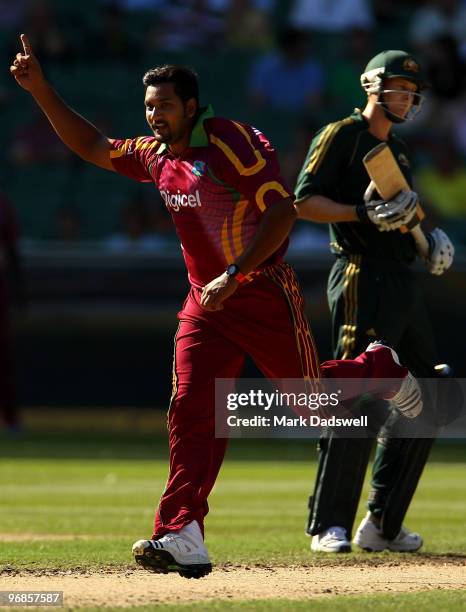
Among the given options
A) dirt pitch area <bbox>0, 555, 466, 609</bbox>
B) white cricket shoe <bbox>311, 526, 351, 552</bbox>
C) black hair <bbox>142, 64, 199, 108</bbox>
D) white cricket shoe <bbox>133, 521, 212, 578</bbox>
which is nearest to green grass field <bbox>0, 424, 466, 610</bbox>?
white cricket shoe <bbox>311, 526, 351, 552</bbox>

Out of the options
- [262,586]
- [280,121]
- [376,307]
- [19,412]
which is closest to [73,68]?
[280,121]

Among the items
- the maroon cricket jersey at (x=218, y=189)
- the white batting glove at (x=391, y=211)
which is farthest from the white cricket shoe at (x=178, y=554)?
the white batting glove at (x=391, y=211)

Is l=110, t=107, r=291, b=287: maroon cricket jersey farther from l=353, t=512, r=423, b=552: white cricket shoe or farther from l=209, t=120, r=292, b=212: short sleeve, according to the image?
l=353, t=512, r=423, b=552: white cricket shoe

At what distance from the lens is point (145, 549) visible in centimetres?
582

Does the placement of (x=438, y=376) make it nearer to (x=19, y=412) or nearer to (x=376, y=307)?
(x=376, y=307)

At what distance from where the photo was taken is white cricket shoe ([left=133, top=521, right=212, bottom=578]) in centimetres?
584

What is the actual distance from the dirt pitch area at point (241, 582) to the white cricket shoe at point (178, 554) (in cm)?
7

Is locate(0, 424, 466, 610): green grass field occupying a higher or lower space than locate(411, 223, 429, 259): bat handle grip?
lower

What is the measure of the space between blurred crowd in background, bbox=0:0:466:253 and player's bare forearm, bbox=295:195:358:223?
997cm

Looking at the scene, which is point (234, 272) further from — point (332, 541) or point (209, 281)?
point (332, 541)

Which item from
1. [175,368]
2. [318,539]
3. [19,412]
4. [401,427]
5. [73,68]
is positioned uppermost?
[73,68]

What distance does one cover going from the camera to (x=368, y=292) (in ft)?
23.9

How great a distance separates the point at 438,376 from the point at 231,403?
4.02 feet

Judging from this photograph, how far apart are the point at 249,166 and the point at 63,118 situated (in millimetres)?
1006
